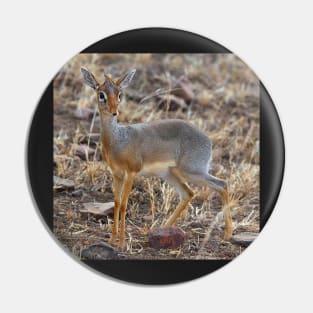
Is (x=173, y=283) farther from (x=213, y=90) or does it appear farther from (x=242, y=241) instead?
(x=213, y=90)

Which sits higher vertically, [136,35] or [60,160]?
[136,35]

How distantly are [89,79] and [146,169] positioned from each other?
0.89 meters

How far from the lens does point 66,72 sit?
793cm

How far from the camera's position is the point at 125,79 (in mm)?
7668

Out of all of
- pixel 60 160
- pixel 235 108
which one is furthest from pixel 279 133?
pixel 60 160

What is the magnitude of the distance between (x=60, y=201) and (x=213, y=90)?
184 centimetres

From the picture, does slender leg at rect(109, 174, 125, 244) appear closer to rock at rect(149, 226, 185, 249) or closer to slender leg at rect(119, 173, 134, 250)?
slender leg at rect(119, 173, 134, 250)

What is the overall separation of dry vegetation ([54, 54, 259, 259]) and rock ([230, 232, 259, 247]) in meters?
0.05

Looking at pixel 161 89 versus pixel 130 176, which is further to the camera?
pixel 161 89

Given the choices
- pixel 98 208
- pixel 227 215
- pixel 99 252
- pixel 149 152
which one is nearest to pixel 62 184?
pixel 98 208

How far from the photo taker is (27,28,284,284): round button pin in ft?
25.1

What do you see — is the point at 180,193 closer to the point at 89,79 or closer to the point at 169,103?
the point at 169,103

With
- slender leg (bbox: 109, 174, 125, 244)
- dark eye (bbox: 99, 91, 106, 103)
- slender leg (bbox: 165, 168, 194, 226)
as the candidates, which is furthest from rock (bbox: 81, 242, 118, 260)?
dark eye (bbox: 99, 91, 106, 103)

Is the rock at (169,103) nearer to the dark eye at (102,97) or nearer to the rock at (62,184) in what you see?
the dark eye at (102,97)
